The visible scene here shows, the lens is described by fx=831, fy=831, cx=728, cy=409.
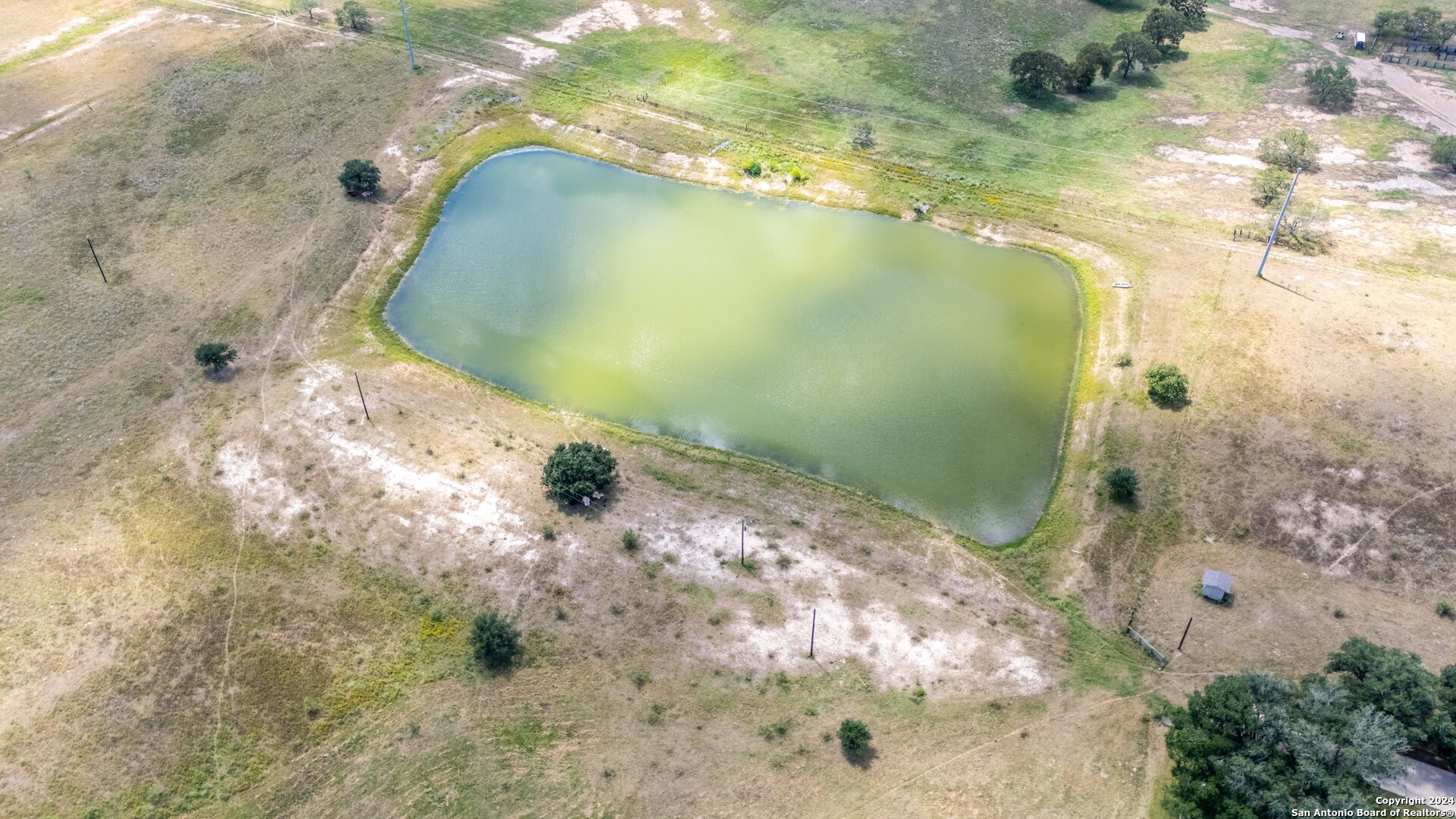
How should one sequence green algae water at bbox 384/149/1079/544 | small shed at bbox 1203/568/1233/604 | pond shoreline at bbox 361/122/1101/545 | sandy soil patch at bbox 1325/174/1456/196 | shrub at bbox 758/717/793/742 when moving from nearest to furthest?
shrub at bbox 758/717/793/742 < small shed at bbox 1203/568/1233/604 < pond shoreline at bbox 361/122/1101/545 < green algae water at bbox 384/149/1079/544 < sandy soil patch at bbox 1325/174/1456/196

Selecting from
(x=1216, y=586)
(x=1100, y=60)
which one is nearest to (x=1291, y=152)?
(x=1100, y=60)

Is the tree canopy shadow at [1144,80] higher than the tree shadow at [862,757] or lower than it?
higher

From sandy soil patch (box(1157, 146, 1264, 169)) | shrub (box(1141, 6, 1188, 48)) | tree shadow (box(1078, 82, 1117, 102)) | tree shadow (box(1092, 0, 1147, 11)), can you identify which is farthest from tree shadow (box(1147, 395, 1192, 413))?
tree shadow (box(1092, 0, 1147, 11))

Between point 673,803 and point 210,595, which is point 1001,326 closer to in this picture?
point 673,803

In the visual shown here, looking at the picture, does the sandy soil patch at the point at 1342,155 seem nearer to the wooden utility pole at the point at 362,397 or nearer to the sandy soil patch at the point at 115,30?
the wooden utility pole at the point at 362,397

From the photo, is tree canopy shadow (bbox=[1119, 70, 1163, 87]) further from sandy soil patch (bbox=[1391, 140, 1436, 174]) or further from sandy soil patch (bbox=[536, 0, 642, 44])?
sandy soil patch (bbox=[536, 0, 642, 44])

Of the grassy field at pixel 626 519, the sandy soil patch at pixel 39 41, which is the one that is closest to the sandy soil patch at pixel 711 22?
the grassy field at pixel 626 519
